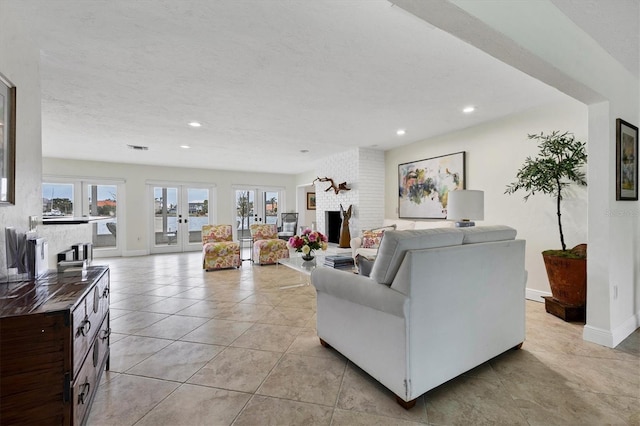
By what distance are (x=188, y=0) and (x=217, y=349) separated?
2.44 m

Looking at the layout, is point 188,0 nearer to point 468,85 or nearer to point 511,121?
point 468,85

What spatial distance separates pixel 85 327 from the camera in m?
1.35

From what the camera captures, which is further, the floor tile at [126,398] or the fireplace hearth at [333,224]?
the fireplace hearth at [333,224]

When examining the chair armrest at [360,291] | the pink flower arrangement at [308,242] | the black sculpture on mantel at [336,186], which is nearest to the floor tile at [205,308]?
the pink flower arrangement at [308,242]

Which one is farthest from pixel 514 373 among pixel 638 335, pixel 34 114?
pixel 34 114

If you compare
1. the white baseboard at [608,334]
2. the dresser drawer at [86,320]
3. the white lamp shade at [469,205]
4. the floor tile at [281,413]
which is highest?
the white lamp shade at [469,205]

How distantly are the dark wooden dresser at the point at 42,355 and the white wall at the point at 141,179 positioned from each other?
21.6 ft

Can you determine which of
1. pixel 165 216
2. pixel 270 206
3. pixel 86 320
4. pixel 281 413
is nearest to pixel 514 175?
pixel 281 413

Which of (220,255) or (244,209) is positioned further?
(244,209)

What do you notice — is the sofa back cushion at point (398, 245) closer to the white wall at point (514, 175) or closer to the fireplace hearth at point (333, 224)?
the white wall at point (514, 175)

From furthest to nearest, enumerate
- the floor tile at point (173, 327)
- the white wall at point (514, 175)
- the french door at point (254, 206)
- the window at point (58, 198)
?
the french door at point (254, 206) < the window at point (58, 198) < the white wall at point (514, 175) < the floor tile at point (173, 327)

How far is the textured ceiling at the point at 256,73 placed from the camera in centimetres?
179

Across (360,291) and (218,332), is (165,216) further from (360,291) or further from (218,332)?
(360,291)

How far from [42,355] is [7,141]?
1.16 metres
